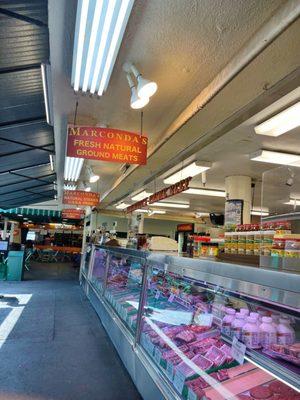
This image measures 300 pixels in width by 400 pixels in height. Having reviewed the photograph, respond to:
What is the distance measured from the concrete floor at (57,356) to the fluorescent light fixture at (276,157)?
3.71m

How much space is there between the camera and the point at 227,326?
246 centimetres

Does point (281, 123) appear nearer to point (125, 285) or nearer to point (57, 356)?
point (125, 285)

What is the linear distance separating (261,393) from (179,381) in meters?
0.59

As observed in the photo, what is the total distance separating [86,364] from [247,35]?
3767mm

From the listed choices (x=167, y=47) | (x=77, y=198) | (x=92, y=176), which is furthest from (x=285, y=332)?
(x=77, y=198)

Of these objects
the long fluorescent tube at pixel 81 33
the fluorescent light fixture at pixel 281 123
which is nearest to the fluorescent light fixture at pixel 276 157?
the fluorescent light fixture at pixel 281 123

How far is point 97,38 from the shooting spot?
9.23ft

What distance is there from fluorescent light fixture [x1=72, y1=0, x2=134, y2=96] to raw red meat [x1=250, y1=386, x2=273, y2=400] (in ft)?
8.75

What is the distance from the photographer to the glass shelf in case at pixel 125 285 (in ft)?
12.9

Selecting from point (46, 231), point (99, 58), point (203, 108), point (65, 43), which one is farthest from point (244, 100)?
point (46, 231)

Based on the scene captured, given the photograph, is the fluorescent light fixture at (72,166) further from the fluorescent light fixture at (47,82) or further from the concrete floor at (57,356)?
the concrete floor at (57,356)

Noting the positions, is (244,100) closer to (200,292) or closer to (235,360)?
(200,292)

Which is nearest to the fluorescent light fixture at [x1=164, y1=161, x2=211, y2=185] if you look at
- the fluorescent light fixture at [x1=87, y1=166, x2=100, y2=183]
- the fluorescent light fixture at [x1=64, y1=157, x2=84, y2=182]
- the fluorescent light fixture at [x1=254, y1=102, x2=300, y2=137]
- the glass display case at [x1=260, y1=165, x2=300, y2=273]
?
the fluorescent light fixture at [x1=87, y1=166, x2=100, y2=183]

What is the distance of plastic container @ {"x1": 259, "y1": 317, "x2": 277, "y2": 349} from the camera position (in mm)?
2088
